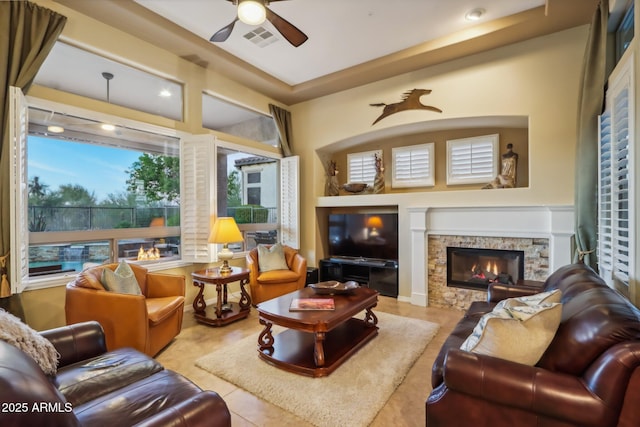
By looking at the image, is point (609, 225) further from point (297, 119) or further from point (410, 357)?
point (297, 119)

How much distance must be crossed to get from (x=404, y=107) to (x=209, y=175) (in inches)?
117

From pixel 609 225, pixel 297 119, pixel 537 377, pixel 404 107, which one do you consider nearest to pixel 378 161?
pixel 404 107

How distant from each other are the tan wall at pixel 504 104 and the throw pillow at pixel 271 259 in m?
1.39

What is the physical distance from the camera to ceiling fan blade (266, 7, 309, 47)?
265cm

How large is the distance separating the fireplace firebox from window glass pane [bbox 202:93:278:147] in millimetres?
3554

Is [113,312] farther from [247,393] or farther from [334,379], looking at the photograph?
[334,379]

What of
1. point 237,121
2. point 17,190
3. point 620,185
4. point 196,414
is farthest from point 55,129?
point 620,185

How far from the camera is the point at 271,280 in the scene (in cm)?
411

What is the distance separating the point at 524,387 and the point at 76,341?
7.93ft

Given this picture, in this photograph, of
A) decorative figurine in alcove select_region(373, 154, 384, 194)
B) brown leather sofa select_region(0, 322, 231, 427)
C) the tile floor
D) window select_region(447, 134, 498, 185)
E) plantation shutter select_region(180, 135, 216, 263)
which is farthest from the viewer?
decorative figurine in alcove select_region(373, 154, 384, 194)

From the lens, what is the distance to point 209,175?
13.6 ft

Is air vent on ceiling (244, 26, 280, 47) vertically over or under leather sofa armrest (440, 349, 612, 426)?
over

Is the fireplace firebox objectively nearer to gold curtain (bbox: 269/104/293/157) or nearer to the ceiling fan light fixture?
gold curtain (bbox: 269/104/293/157)

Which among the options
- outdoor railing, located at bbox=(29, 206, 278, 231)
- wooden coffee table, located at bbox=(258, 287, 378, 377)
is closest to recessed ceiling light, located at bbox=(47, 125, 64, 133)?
outdoor railing, located at bbox=(29, 206, 278, 231)
